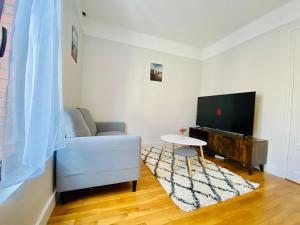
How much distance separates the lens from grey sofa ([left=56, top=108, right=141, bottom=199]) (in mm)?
1391

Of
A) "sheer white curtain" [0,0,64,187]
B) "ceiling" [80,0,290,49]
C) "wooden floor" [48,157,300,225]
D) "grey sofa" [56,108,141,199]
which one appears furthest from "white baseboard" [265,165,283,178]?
"sheer white curtain" [0,0,64,187]

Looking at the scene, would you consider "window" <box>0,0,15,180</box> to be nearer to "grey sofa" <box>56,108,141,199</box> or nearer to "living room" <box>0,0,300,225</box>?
"living room" <box>0,0,300,225</box>

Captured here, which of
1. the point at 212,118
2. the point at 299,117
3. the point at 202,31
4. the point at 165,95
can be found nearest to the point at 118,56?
the point at 165,95

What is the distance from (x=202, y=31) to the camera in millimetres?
3240

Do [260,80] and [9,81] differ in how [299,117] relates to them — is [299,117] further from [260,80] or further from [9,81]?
[9,81]

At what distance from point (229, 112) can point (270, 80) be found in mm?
820

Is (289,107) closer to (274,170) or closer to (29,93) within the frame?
(274,170)

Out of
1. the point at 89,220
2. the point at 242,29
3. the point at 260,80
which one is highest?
the point at 242,29

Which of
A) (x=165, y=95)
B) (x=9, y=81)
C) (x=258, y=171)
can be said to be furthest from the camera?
(x=165, y=95)

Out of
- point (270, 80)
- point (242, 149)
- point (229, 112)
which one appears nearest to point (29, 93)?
point (242, 149)

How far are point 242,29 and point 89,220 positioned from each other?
392 centimetres

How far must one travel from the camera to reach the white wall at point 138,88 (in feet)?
10.4

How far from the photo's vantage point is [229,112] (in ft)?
9.29

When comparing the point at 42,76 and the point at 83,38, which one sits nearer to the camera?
the point at 42,76
